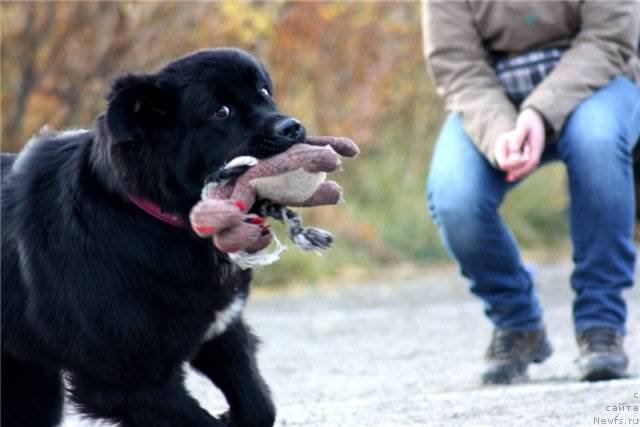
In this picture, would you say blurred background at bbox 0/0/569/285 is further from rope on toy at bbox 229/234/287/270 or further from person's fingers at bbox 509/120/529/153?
rope on toy at bbox 229/234/287/270

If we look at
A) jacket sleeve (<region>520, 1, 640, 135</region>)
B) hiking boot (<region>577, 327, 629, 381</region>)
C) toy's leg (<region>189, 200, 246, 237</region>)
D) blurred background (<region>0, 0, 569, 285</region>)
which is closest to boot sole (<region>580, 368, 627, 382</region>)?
hiking boot (<region>577, 327, 629, 381</region>)

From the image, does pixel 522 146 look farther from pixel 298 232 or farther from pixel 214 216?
pixel 214 216

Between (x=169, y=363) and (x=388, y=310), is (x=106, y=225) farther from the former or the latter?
(x=388, y=310)

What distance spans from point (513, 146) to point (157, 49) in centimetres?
512

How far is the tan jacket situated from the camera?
4.94 m

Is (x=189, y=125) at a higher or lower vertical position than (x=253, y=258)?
higher

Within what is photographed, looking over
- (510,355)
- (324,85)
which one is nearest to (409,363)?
(510,355)

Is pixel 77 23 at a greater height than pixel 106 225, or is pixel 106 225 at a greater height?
pixel 106 225

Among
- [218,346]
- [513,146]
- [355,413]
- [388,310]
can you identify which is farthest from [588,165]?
[388,310]

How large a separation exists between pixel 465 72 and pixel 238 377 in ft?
5.73

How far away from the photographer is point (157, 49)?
949 cm

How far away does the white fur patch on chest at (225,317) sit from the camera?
151 inches

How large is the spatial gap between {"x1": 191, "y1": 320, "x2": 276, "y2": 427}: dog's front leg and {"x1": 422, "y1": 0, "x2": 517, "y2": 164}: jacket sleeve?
1.36 m

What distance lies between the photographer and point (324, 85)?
1116 centimetres
